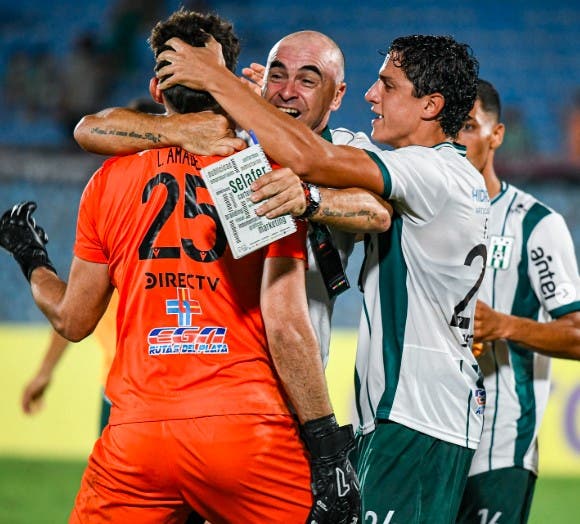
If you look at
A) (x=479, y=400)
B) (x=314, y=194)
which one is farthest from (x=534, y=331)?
(x=314, y=194)

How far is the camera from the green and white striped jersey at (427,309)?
332 cm

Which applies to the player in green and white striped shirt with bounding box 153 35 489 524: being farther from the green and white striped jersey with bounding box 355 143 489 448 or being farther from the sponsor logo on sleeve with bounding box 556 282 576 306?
the sponsor logo on sleeve with bounding box 556 282 576 306

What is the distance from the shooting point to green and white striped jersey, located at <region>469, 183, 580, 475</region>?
4.31m

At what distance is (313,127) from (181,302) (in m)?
1.05

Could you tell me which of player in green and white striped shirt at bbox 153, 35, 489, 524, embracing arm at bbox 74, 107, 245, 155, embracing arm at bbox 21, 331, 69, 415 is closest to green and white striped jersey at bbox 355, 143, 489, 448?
player in green and white striped shirt at bbox 153, 35, 489, 524

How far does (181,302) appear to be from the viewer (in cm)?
311

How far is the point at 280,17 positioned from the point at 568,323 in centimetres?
1114

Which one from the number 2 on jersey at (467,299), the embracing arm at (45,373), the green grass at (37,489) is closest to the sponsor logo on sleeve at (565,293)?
the number 2 on jersey at (467,299)

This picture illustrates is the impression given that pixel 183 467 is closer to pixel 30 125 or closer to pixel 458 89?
pixel 458 89

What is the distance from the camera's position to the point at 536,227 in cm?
443

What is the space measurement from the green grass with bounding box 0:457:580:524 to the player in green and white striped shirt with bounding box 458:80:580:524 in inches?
102

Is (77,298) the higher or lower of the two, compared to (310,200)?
lower

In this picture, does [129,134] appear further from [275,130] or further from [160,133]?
[275,130]

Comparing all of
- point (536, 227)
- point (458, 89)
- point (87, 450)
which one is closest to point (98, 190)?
point (458, 89)
